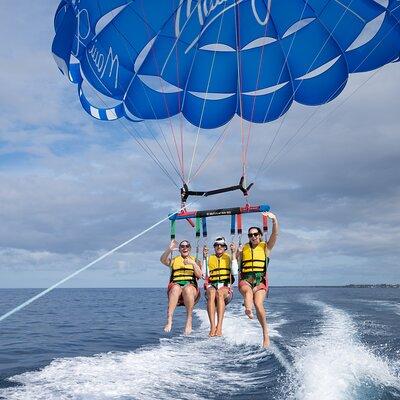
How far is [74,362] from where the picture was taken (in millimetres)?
10844

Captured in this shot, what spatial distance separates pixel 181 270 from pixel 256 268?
4.49 ft

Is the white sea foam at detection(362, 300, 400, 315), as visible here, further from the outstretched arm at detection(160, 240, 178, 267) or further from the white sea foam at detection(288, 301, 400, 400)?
the outstretched arm at detection(160, 240, 178, 267)

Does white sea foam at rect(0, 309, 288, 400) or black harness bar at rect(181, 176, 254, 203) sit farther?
black harness bar at rect(181, 176, 254, 203)

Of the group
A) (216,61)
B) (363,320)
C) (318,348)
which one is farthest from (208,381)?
(363,320)

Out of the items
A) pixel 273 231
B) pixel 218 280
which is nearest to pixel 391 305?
pixel 218 280

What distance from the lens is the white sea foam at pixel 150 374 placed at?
25.5 ft

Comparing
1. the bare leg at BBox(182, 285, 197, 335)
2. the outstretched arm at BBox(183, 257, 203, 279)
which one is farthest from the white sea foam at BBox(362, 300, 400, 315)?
the outstretched arm at BBox(183, 257, 203, 279)

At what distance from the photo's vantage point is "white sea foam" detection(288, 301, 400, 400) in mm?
7059

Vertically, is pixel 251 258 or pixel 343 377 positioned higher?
pixel 251 258

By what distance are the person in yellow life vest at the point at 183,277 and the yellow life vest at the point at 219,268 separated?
0.80 ft

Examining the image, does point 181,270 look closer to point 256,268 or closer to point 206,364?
point 256,268

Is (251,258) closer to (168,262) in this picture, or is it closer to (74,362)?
(168,262)

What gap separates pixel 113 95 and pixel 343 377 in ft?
24.7

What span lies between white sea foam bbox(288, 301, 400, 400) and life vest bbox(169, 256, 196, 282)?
2.52 meters
